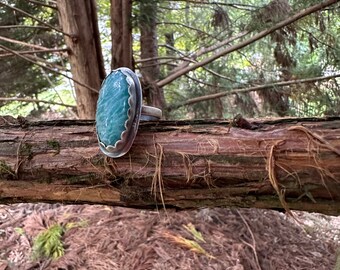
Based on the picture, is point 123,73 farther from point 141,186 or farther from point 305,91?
point 305,91

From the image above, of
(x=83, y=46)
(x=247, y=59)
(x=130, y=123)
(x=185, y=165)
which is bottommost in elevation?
(x=185, y=165)

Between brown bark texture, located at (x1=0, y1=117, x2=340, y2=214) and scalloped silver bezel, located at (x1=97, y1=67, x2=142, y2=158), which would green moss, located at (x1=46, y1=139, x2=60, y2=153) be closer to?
brown bark texture, located at (x1=0, y1=117, x2=340, y2=214)

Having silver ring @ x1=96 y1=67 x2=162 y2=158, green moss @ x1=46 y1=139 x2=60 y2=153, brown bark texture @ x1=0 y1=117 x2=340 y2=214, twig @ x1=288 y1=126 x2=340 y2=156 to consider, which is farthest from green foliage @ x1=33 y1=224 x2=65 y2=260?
twig @ x1=288 y1=126 x2=340 y2=156

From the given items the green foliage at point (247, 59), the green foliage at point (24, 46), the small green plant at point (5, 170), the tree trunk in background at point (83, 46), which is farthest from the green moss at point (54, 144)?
the green foliage at point (24, 46)

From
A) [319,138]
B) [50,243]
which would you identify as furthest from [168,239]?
[319,138]

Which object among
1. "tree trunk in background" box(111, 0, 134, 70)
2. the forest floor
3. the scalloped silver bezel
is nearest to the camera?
the scalloped silver bezel

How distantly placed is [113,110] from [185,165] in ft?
0.85

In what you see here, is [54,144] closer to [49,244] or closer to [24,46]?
[49,244]

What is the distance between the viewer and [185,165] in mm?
1108

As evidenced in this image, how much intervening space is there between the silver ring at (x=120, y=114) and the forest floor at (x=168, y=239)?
129 centimetres

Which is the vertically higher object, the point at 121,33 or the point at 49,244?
the point at 121,33

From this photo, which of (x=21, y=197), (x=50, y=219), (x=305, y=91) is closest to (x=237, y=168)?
(x=21, y=197)

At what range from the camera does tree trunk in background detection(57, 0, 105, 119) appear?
8.09ft

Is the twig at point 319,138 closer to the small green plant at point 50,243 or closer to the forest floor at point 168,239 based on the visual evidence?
the forest floor at point 168,239
